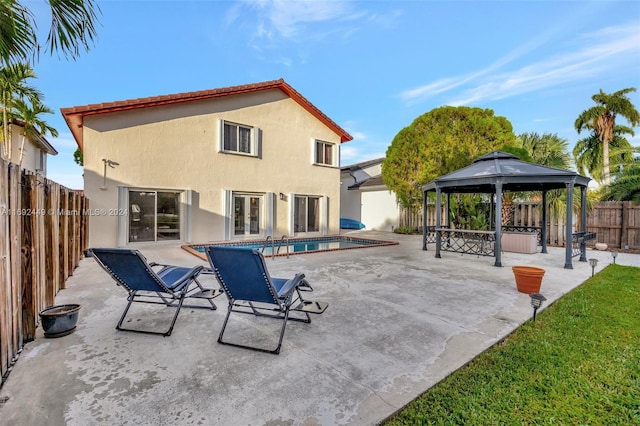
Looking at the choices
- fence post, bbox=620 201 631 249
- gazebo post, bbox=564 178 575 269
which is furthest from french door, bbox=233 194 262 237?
fence post, bbox=620 201 631 249

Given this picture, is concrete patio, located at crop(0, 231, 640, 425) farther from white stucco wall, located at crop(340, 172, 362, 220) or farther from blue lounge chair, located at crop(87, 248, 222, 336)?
white stucco wall, located at crop(340, 172, 362, 220)

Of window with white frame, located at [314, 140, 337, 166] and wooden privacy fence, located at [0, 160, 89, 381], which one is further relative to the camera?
window with white frame, located at [314, 140, 337, 166]

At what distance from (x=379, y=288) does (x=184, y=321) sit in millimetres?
3508

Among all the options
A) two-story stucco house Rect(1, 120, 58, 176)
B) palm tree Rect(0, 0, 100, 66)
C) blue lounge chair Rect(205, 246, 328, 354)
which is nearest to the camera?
palm tree Rect(0, 0, 100, 66)

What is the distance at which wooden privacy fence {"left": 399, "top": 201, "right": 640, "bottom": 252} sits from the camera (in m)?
10.7

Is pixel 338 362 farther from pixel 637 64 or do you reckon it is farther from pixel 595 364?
pixel 637 64

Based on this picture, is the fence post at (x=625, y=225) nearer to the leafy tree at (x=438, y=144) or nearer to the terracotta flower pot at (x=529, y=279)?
the leafy tree at (x=438, y=144)

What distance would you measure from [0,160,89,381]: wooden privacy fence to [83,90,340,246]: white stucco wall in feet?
22.5

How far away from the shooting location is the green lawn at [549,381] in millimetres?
2246

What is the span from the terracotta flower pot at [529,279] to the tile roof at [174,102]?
497 inches

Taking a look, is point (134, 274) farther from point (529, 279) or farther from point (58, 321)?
point (529, 279)

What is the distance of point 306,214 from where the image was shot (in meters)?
16.0

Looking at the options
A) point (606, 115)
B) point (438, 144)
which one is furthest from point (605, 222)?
point (606, 115)

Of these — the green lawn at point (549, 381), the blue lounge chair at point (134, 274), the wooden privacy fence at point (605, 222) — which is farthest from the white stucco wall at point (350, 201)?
the blue lounge chair at point (134, 274)
